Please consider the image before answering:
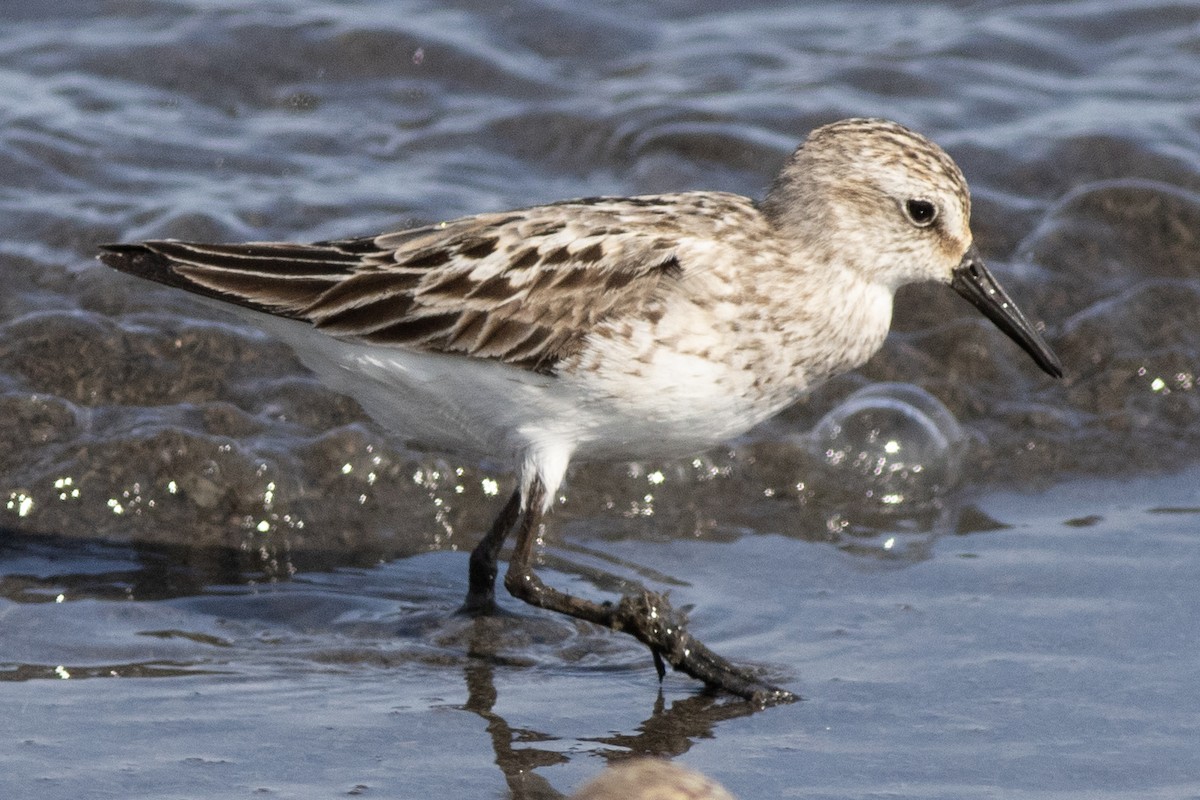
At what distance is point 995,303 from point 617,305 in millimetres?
1685

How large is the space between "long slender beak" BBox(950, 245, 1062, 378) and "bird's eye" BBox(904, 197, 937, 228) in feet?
0.93

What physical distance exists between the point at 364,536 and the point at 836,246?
257 centimetres

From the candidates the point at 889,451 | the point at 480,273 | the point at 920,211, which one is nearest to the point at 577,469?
the point at 889,451

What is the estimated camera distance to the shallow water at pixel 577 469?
629 cm

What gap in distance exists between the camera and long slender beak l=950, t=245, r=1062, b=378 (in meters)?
7.42

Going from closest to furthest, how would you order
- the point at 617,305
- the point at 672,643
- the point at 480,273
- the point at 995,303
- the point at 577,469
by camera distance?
the point at 672,643, the point at 617,305, the point at 480,273, the point at 995,303, the point at 577,469

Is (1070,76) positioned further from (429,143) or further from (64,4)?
(64,4)

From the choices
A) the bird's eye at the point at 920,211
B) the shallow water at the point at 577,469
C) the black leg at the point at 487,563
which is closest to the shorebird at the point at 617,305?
the bird's eye at the point at 920,211

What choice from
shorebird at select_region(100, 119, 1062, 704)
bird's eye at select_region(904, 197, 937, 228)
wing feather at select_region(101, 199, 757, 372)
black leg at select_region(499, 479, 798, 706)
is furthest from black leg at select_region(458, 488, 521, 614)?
bird's eye at select_region(904, 197, 937, 228)

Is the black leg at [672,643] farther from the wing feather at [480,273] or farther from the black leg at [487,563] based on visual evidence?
the wing feather at [480,273]

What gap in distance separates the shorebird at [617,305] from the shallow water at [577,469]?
68 centimetres

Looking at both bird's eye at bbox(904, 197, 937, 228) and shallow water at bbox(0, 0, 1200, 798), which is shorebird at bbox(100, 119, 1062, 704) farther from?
shallow water at bbox(0, 0, 1200, 798)

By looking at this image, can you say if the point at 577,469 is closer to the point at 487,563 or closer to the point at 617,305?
the point at 487,563

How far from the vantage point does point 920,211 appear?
7.17m
